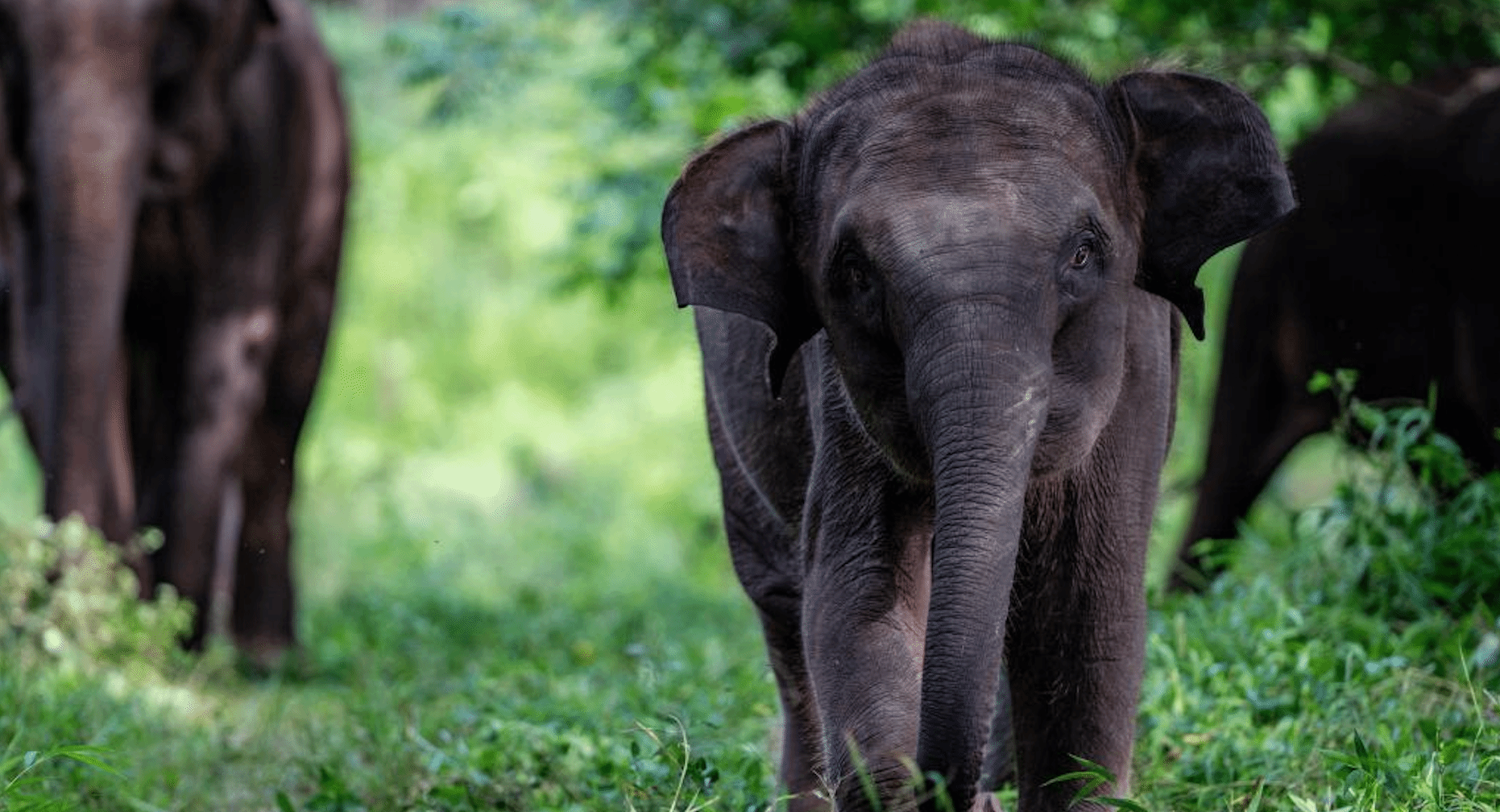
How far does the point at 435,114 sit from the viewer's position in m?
9.94

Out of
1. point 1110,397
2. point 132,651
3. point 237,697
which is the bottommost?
point 237,697

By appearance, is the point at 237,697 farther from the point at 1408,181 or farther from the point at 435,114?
the point at 1408,181

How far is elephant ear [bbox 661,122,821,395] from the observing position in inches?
174

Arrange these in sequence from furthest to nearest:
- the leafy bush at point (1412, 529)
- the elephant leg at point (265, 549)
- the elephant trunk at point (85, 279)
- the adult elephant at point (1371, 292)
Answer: the elephant leg at point (265, 549), the adult elephant at point (1371, 292), the elephant trunk at point (85, 279), the leafy bush at point (1412, 529)

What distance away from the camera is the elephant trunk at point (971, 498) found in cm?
375

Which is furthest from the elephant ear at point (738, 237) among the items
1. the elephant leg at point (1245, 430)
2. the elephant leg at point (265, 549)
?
the elephant leg at point (265, 549)

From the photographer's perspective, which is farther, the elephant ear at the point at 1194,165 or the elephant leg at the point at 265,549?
the elephant leg at the point at 265,549

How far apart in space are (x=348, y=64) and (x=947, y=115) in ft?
45.5

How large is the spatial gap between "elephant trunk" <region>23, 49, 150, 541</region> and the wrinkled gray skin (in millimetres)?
3607

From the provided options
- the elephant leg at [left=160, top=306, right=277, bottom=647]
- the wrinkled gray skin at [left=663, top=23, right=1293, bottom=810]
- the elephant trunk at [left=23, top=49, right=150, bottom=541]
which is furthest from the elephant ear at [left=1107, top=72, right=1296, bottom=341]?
the elephant leg at [left=160, top=306, right=277, bottom=647]

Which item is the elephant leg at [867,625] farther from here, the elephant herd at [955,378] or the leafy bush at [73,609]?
the leafy bush at [73,609]

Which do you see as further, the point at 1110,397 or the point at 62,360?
the point at 62,360

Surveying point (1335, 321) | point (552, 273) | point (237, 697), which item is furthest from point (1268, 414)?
point (552, 273)

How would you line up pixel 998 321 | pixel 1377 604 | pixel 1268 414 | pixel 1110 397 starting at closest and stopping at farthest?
pixel 998 321, pixel 1110 397, pixel 1377 604, pixel 1268 414
